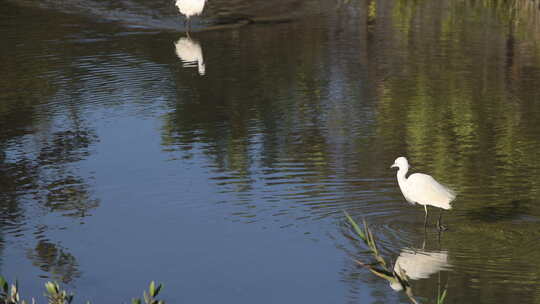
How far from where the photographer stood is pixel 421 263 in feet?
32.0

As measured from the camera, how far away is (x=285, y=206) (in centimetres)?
1158

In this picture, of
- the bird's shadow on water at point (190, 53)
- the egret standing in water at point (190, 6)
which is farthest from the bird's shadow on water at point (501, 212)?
the egret standing in water at point (190, 6)

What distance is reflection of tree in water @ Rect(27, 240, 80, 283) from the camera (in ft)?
31.7

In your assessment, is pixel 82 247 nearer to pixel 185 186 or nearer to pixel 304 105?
pixel 185 186

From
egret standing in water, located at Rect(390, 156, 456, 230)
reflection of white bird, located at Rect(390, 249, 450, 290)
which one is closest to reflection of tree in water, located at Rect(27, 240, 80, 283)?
reflection of white bird, located at Rect(390, 249, 450, 290)

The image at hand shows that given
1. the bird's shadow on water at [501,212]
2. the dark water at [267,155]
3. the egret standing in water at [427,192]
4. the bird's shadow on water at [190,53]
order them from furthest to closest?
the bird's shadow on water at [190,53] → the bird's shadow on water at [501,212] → the egret standing in water at [427,192] → the dark water at [267,155]

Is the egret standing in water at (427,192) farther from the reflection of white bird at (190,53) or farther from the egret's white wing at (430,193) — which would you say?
the reflection of white bird at (190,53)

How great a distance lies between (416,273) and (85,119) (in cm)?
839

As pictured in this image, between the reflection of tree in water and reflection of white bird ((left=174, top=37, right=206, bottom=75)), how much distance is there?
966cm

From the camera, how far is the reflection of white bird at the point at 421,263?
31.2ft

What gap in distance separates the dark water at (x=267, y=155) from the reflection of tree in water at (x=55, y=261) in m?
0.03

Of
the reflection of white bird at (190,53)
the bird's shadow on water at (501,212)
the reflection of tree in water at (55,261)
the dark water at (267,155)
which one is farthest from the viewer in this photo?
the reflection of white bird at (190,53)

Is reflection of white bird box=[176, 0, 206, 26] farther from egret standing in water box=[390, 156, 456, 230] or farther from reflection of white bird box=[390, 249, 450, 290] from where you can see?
reflection of white bird box=[390, 249, 450, 290]

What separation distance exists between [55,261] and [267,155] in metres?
4.50
